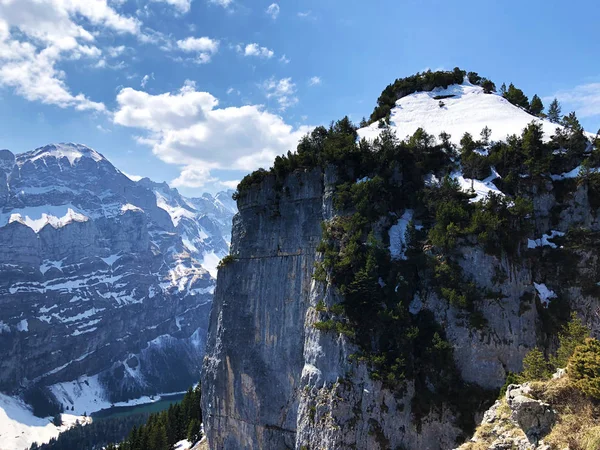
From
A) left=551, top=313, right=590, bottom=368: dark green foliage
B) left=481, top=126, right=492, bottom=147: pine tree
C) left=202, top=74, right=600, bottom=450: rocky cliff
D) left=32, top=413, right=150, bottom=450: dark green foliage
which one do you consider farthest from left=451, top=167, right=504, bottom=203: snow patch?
left=32, top=413, right=150, bottom=450: dark green foliage

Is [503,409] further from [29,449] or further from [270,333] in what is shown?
[29,449]

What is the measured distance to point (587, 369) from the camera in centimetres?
1877

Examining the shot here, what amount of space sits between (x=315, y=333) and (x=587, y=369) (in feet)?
87.3

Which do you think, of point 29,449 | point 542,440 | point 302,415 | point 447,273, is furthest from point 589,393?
point 29,449

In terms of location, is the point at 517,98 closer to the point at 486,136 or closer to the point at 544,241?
the point at 486,136

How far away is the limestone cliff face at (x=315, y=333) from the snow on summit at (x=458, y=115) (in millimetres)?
13316

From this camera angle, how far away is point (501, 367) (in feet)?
113

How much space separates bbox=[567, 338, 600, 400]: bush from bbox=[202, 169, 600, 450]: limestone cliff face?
15745 mm

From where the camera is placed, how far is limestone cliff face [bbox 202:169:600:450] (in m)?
35.2

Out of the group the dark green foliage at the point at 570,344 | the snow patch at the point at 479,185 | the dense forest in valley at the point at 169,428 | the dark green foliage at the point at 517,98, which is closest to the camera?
the dark green foliage at the point at 570,344

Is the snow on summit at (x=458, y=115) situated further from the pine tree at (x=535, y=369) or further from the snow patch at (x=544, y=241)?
the pine tree at (x=535, y=369)

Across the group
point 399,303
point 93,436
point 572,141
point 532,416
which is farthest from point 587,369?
point 93,436

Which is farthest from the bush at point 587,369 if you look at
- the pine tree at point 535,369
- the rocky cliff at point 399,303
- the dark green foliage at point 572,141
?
the dark green foliage at point 572,141

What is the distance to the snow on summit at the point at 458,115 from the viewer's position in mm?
52094
